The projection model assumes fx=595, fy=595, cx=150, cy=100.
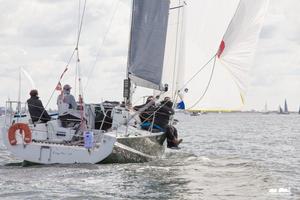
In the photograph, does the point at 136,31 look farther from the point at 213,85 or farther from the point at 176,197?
the point at 176,197

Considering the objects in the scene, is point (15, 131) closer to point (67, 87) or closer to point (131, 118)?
point (67, 87)

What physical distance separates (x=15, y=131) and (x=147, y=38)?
16.5 ft

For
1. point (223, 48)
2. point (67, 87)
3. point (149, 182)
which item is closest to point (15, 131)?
point (67, 87)

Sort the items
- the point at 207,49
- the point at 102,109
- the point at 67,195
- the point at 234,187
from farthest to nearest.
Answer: the point at 207,49, the point at 102,109, the point at 234,187, the point at 67,195

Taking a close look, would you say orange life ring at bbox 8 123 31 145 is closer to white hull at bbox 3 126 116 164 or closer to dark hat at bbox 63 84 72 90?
white hull at bbox 3 126 116 164

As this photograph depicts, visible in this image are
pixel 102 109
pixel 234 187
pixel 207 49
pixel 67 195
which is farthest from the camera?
pixel 207 49

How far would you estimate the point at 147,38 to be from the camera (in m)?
16.9

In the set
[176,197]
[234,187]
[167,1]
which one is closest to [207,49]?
[167,1]

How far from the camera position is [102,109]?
15.7 metres

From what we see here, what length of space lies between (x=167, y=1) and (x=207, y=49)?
1.79 metres

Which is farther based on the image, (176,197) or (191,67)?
(191,67)

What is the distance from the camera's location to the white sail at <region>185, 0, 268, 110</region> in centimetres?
1609

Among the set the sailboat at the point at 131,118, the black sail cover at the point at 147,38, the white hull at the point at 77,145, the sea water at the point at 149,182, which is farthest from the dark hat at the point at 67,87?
the sea water at the point at 149,182

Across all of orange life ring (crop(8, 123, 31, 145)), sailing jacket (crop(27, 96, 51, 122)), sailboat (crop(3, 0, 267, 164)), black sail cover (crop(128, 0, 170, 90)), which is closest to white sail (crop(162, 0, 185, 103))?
sailboat (crop(3, 0, 267, 164))
